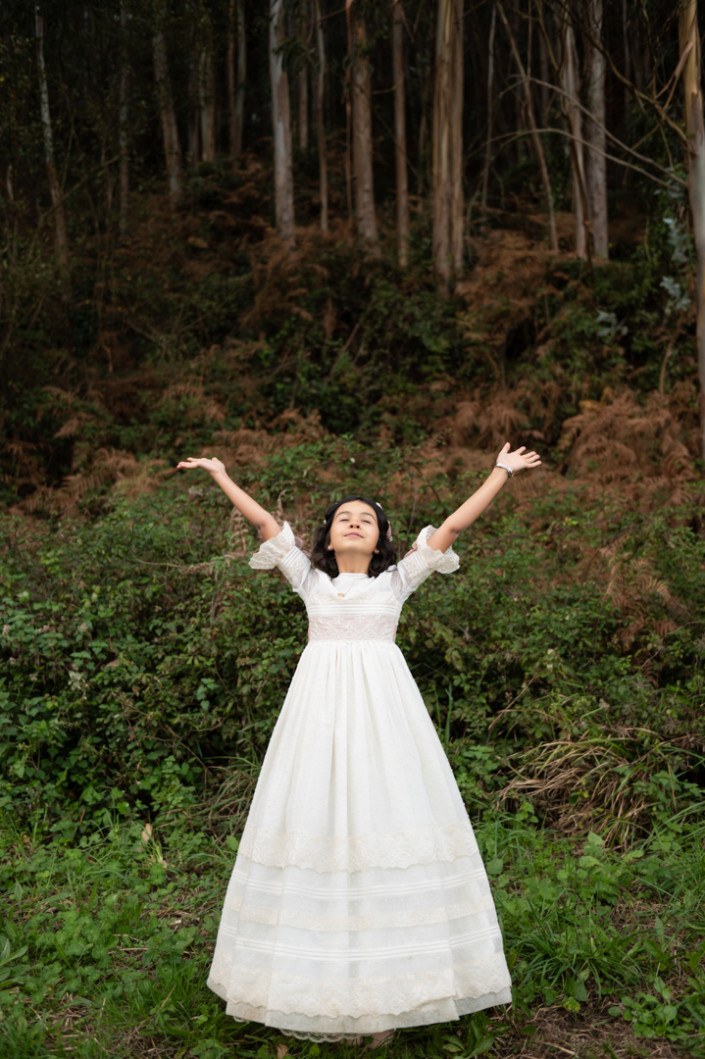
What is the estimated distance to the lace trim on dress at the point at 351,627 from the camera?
3.51 metres

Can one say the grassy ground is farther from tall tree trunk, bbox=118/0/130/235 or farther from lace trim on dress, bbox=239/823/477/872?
tall tree trunk, bbox=118/0/130/235

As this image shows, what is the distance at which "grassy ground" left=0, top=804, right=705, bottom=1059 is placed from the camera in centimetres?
348

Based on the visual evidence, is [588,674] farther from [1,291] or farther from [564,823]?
[1,291]

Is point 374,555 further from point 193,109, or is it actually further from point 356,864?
point 193,109

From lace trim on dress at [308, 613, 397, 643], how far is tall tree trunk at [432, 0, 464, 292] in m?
9.32

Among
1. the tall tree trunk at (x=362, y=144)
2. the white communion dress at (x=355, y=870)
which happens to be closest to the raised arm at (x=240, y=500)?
the white communion dress at (x=355, y=870)

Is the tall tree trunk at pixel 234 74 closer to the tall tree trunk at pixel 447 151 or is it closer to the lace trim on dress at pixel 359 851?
the tall tree trunk at pixel 447 151

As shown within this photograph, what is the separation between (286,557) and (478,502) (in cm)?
71

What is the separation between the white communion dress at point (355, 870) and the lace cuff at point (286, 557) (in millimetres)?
167

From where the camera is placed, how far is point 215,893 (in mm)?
4531

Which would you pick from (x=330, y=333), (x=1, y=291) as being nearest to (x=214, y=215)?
(x=330, y=333)

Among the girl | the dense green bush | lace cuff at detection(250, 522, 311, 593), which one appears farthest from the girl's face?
the dense green bush

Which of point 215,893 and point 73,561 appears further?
point 73,561

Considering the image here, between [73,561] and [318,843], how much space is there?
348 centimetres
